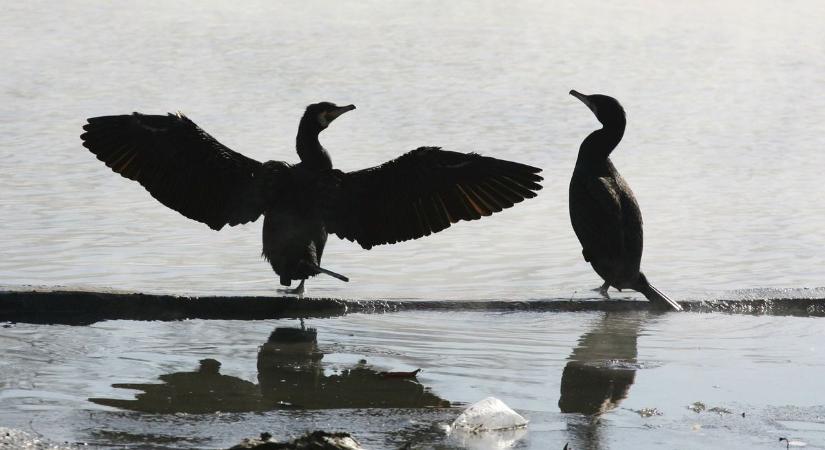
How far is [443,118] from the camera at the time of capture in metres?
15.5

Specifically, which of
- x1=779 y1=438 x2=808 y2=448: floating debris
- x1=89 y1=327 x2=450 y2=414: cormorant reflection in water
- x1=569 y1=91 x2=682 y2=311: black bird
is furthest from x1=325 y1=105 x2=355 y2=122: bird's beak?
x1=779 y1=438 x2=808 y2=448: floating debris

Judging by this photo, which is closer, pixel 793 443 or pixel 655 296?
pixel 793 443

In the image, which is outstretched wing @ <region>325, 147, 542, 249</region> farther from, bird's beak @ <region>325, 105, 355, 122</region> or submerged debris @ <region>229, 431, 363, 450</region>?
submerged debris @ <region>229, 431, 363, 450</region>

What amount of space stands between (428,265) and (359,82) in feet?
29.8

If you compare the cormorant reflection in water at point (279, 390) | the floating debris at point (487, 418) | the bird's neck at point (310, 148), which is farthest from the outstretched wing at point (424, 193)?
the floating debris at point (487, 418)

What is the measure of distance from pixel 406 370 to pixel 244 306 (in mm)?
1418

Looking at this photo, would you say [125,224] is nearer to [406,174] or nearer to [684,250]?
[406,174]

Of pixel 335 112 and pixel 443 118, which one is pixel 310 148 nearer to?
pixel 335 112

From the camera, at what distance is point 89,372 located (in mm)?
5566

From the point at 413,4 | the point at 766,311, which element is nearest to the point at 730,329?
the point at 766,311

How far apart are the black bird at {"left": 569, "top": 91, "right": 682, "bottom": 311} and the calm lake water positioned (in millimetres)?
245

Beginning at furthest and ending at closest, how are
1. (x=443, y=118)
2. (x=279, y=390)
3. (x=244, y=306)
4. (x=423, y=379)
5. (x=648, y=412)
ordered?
(x=443, y=118) → (x=244, y=306) → (x=423, y=379) → (x=279, y=390) → (x=648, y=412)

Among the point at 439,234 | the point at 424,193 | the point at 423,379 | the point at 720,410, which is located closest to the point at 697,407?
the point at 720,410

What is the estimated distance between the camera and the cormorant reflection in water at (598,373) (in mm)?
5020
